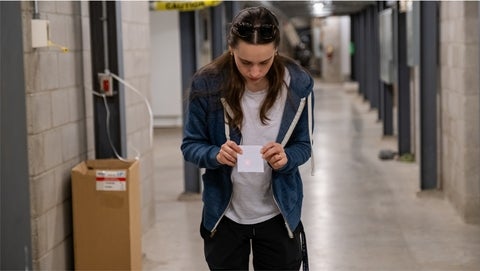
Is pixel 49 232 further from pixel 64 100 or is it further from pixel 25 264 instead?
pixel 64 100

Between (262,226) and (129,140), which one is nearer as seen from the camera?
(262,226)

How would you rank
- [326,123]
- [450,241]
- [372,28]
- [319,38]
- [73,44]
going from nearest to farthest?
[73,44]
[450,241]
[326,123]
[372,28]
[319,38]

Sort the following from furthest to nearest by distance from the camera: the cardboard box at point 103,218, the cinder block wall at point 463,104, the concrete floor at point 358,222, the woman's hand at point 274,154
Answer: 1. the cinder block wall at point 463,104
2. the concrete floor at point 358,222
3. the cardboard box at point 103,218
4. the woman's hand at point 274,154

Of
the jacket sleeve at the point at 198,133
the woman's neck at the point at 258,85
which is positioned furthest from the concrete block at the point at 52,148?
the woman's neck at the point at 258,85

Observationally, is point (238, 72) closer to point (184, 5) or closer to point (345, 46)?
point (184, 5)

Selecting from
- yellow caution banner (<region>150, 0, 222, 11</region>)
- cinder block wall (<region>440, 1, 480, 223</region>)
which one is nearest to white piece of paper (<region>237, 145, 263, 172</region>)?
cinder block wall (<region>440, 1, 480, 223</region>)

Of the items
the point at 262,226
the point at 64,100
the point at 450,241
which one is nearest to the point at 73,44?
the point at 64,100

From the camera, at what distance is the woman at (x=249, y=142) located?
2.40 metres

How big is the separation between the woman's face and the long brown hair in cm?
2

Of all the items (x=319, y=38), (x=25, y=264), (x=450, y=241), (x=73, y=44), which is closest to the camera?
(x=25, y=264)

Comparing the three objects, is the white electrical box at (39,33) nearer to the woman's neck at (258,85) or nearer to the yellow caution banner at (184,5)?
the woman's neck at (258,85)

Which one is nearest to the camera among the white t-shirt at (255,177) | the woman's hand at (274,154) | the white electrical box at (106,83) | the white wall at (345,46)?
the woman's hand at (274,154)

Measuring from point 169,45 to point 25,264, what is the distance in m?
8.41

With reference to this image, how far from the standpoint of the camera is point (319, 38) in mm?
27938
